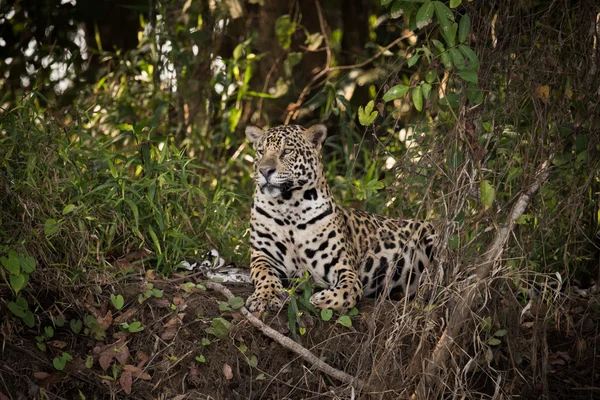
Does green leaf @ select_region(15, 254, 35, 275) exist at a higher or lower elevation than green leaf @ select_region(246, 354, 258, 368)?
higher

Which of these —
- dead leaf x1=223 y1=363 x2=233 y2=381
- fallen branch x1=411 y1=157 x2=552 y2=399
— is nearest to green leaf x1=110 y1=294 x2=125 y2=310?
dead leaf x1=223 y1=363 x2=233 y2=381

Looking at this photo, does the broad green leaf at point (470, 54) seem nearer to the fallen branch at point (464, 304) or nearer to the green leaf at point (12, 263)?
the fallen branch at point (464, 304)

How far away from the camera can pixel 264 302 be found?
5918 millimetres

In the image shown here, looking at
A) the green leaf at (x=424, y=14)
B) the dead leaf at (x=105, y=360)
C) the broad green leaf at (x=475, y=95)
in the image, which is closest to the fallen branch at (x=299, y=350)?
the dead leaf at (x=105, y=360)

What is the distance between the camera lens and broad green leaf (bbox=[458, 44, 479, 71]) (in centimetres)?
498

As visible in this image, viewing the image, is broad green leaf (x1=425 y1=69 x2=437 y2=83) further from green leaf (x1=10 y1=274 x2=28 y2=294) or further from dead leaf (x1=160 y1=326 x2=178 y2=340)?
green leaf (x1=10 y1=274 x2=28 y2=294)

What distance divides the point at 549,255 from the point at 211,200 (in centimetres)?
260

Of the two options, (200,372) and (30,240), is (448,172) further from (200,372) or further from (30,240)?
(30,240)

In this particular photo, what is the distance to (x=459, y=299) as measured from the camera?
5.25m

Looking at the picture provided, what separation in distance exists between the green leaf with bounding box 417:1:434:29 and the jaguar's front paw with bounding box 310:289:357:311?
202 centimetres

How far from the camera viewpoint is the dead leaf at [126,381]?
5.50m

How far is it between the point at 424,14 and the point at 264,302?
85.3 inches

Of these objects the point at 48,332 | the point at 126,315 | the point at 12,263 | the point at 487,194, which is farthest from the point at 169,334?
the point at 487,194

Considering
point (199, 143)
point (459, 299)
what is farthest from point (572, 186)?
point (199, 143)
